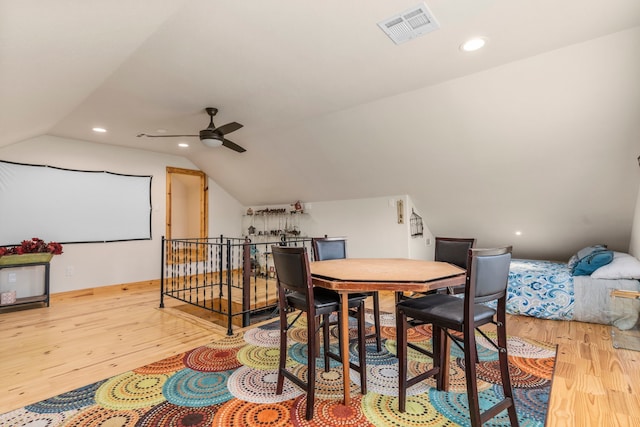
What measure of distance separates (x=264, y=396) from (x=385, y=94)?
9.87 feet

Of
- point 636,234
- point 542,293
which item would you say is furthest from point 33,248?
point 636,234

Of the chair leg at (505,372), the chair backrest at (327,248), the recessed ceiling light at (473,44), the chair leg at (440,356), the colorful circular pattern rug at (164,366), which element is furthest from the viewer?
the chair backrest at (327,248)

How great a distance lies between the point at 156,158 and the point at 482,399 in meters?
6.17

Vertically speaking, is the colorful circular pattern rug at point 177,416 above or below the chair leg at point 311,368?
below

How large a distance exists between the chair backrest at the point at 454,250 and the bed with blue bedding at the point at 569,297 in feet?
5.41

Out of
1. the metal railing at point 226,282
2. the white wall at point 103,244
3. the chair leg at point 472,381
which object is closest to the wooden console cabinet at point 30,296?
the white wall at point 103,244

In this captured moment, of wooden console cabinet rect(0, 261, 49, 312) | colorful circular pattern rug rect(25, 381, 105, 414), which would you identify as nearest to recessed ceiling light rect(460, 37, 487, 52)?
colorful circular pattern rug rect(25, 381, 105, 414)

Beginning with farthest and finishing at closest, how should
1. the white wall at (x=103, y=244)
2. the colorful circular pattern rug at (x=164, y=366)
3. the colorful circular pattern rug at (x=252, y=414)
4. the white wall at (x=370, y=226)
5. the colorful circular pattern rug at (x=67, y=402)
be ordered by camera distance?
the white wall at (x=370, y=226) → the white wall at (x=103, y=244) → the colorful circular pattern rug at (x=164, y=366) → the colorful circular pattern rug at (x=67, y=402) → the colorful circular pattern rug at (x=252, y=414)

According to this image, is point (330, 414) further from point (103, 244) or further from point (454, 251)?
point (103, 244)

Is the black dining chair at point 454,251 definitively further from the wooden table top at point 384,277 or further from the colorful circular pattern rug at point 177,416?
the colorful circular pattern rug at point 177,416

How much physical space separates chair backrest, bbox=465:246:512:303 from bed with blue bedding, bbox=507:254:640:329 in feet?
8.39

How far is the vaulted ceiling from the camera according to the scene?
2.01 metres

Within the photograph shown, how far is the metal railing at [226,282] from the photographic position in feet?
12.1

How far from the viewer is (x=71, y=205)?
502 cm
